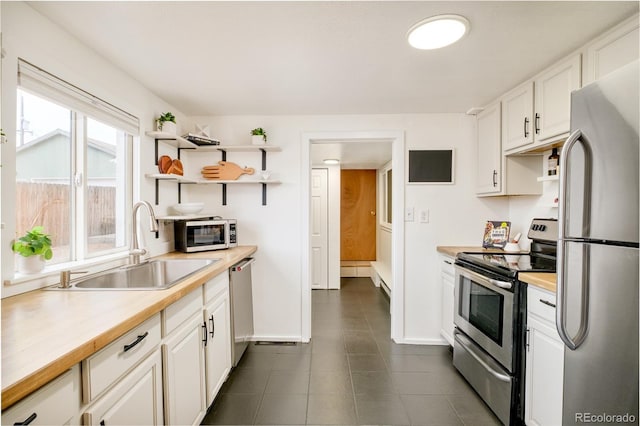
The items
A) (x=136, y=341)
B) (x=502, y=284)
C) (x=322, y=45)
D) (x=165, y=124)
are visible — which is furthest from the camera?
(x=165, y=124)

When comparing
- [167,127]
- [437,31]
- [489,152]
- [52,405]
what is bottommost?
[52,405]

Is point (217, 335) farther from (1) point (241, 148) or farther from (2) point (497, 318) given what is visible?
(2) point (497, 318)

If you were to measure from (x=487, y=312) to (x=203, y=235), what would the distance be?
86.6 inches

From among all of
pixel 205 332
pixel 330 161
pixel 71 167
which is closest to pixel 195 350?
pixel 205 332

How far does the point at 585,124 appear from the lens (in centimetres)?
109

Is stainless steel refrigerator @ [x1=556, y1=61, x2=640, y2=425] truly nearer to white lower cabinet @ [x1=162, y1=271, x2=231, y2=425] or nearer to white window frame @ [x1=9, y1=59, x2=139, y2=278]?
white lower cabinet @ [x1=162, y1=271, x2=231, y2=425]

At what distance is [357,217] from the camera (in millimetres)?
5633

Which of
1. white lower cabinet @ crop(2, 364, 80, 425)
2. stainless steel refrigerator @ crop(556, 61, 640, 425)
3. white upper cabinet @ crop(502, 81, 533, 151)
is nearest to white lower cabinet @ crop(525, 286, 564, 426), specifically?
stainless steel refrigerator @ crop(556, 61, 640, 425)

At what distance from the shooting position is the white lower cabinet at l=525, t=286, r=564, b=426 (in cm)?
140

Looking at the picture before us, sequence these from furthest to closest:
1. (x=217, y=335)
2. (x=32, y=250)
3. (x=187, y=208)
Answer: (x=187, y=208), (x=217, y=335), (x=32, y=250)

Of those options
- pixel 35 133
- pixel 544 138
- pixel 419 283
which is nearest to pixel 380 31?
pixel 544 138

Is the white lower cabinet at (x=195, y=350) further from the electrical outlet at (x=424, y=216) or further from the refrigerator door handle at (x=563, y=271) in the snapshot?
the electrical outlet at (x=424, y=216)

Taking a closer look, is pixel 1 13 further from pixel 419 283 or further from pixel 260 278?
pixel 419 283

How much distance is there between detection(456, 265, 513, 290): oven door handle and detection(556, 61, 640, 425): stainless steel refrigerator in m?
0.55
